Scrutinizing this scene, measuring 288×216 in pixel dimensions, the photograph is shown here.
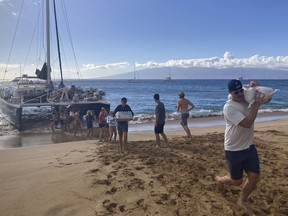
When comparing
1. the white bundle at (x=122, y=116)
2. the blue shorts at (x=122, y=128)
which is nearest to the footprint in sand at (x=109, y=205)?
the blue shorts at (x=122, y=128)

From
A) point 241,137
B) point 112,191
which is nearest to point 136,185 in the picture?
point 112,191

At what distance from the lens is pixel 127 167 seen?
6.83m

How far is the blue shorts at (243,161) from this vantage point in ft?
14.0

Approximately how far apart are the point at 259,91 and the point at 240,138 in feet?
2.25

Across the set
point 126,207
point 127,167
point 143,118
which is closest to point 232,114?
point 126,207

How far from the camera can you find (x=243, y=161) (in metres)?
4.31

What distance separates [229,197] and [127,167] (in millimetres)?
2479

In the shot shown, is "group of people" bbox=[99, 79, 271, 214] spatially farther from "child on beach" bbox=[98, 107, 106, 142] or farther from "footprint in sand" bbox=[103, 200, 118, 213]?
"child on beach" bbox=[98, 107, 106, 142]

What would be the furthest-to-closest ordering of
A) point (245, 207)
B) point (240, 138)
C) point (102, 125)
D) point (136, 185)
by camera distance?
point (102, 125) < point (136, 185) < point (245, 207) < point (240, 138)

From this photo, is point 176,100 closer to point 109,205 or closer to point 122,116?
point 122,116

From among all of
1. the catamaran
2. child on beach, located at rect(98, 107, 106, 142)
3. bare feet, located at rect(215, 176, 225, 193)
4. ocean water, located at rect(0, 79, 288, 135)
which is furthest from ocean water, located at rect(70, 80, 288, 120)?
bare feet, located at rect(215, 176, 225, 193)

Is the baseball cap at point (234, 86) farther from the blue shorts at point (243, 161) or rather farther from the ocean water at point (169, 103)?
the ocean water at point (169, 103)

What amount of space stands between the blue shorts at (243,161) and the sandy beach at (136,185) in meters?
Answer: 0.61

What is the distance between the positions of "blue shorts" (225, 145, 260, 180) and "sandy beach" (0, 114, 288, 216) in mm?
606
